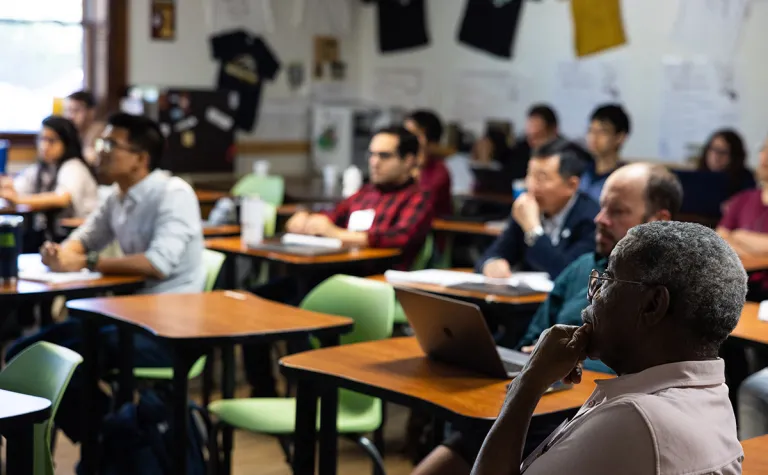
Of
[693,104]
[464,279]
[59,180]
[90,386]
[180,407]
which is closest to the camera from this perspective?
Answer: [180,407]

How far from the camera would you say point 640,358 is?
5.04 feet

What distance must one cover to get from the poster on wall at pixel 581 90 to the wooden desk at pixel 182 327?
4.37 m

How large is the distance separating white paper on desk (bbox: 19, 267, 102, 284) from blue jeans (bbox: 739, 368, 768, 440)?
2211 mm

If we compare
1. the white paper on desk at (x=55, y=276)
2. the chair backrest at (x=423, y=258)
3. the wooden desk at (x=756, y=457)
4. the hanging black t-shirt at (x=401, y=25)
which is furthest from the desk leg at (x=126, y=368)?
the hanging black t-shirt at (x=401, y=25)

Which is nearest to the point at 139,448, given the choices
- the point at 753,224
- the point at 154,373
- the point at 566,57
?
the point at 154,373

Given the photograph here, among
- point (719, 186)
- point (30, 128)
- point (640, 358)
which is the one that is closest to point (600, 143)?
point (719, 186)

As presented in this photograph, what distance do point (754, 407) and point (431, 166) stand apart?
409 cm

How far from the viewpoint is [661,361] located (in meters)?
1.52

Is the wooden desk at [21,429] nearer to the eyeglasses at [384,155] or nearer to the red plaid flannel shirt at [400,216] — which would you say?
the red plaid flannel shirt at [400,216]

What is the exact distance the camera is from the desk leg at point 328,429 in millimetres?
2656

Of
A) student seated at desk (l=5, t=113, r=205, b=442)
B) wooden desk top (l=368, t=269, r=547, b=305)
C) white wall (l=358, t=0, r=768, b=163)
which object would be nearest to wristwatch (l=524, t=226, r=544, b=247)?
wooden desk top (l=368, t=269, r=547, b=305)

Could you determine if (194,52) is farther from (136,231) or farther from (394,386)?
(394,386)

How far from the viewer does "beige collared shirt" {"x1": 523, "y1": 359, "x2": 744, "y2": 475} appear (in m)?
1.45

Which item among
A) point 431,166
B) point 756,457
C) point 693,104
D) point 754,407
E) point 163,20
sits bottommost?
point 754,407
